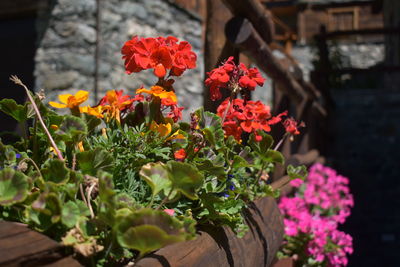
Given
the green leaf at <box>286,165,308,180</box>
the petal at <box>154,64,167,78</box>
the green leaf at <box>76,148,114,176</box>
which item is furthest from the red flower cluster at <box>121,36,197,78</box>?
the green leaf at <box>286,165,308,180</box>

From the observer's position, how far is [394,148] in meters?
7.50

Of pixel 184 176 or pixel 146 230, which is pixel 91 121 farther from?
pixel 146 230

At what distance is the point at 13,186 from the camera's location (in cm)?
98

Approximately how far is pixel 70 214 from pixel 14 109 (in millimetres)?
391

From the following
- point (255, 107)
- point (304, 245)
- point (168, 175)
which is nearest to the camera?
point (168, 175)

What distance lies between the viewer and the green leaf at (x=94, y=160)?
1.12 m

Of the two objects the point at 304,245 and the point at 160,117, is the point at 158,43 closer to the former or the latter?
the point at 160,117

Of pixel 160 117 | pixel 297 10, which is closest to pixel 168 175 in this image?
pixel 160 117

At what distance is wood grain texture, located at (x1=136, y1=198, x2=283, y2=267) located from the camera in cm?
114

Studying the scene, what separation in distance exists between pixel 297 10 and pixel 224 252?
20.5 m

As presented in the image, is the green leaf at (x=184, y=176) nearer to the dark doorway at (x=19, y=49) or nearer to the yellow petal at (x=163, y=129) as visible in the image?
the yellow petal at (x=163, y=129)

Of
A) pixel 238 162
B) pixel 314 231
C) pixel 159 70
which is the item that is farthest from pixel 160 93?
pixel 314 231

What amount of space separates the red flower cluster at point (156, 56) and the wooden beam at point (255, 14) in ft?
2.46

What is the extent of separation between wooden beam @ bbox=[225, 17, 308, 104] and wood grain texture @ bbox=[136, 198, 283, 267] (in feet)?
2.08
